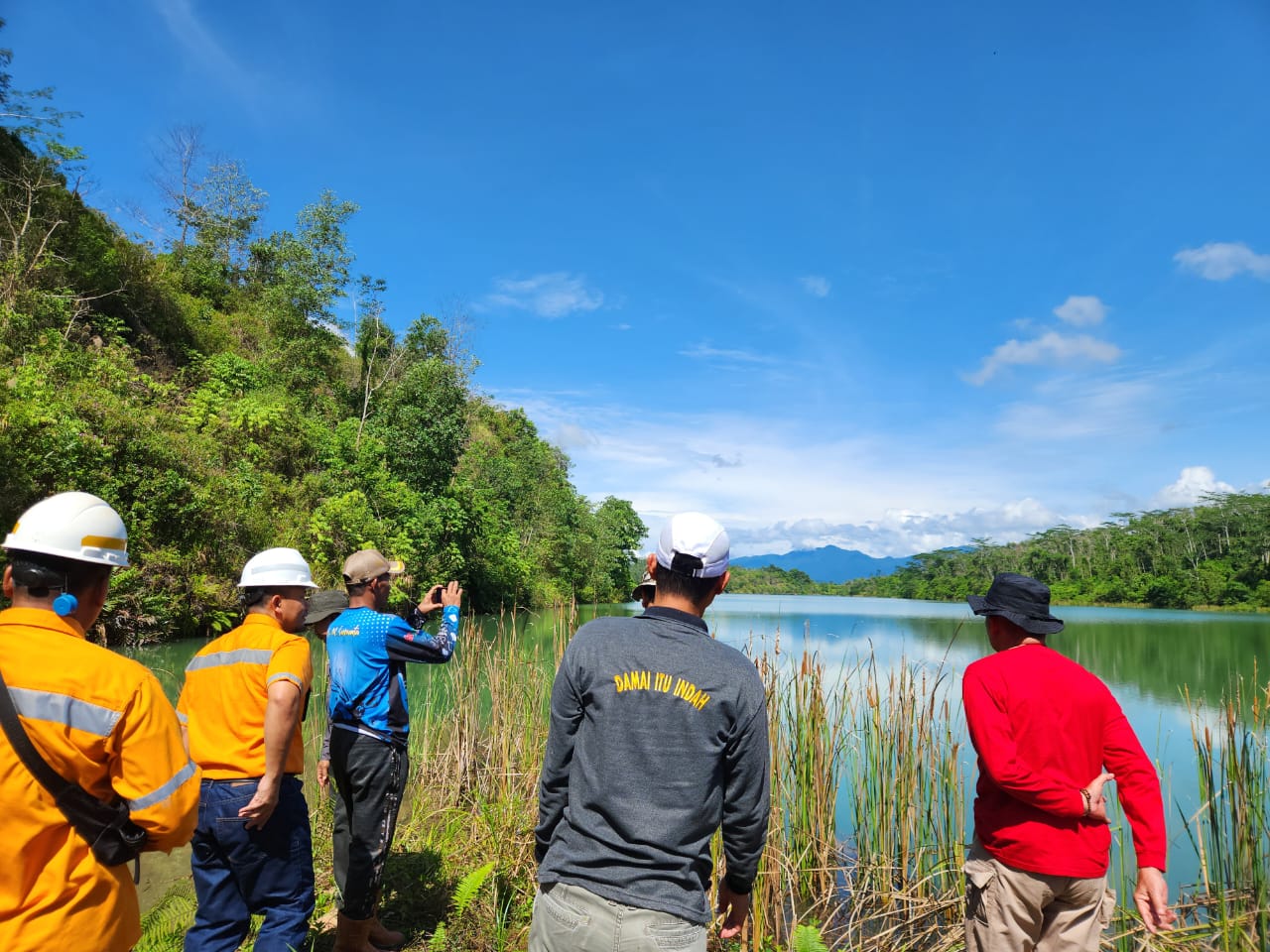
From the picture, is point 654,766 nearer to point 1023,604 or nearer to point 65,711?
point 65,711

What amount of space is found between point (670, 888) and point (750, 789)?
0.27 metres

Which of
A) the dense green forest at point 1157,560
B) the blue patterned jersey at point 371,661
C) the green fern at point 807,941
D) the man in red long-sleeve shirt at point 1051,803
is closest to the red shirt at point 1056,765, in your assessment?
the man in red long-sleeve shirt at point 1051,803

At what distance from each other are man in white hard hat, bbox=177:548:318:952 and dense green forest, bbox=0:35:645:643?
109 inches

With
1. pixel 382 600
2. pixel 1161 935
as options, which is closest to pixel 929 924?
pixel 1161 935

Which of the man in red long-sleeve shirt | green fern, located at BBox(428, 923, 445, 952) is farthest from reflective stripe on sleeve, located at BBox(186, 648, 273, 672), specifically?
the man in red long-sleeve shirt

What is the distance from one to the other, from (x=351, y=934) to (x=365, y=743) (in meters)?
0.79

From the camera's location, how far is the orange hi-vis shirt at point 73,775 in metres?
1.41

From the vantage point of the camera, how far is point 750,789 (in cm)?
166

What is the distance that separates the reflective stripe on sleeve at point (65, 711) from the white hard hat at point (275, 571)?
1.10 m

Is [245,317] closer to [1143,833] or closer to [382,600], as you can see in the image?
[382,600]

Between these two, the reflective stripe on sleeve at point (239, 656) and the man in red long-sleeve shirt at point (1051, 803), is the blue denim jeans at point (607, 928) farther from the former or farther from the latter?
the reflective stripe on sleeve at point (239, 656)

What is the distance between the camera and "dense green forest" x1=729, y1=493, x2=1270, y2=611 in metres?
55.1

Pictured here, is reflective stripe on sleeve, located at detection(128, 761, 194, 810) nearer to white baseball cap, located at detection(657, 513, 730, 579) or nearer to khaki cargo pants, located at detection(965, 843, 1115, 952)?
white baseball cap, located at detection(657, 513, 730, 579)

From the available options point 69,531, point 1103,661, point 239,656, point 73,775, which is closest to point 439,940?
point 239,656
